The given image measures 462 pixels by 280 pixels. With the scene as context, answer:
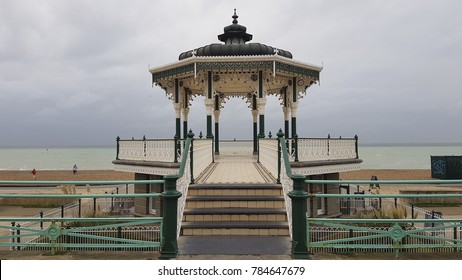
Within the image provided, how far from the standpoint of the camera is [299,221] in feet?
15.0

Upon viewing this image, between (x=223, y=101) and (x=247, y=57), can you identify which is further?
(x=223, y=101)

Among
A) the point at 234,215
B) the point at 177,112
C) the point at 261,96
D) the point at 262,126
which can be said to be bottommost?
the point at 234,215

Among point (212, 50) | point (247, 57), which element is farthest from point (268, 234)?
point (212, 50)

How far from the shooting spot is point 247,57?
14.0 meters

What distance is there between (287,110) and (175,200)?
14371 mm

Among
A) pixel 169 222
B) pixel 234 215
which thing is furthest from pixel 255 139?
pixel 169 222

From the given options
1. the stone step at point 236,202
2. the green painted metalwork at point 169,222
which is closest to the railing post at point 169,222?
the green painted metalwork at point 169,222

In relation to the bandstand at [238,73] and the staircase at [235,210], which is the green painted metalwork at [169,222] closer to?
the staircase at [235,210]

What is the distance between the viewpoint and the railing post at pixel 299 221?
4.52m

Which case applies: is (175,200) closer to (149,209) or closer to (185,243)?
(185,243)

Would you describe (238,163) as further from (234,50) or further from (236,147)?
(236,147)

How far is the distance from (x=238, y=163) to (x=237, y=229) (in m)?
8.35

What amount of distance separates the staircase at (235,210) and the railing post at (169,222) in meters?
1.50

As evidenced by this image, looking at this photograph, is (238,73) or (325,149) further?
(238,73)
